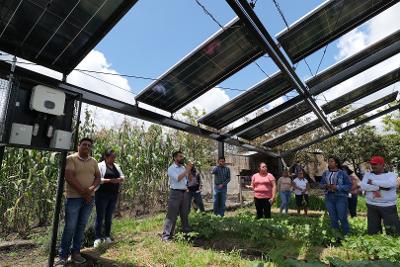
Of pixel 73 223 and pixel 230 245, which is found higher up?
pixel 73 223

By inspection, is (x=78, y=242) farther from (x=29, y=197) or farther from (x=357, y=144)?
(x=357, y=144)

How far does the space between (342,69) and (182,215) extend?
18.0 ft

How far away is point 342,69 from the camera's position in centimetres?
777

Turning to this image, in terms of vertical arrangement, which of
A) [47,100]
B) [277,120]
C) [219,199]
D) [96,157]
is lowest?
[219,199]

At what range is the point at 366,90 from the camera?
10.0 metres

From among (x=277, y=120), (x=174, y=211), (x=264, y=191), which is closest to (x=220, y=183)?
(x=264, y=191)

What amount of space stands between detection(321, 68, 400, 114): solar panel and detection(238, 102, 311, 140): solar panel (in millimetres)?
948

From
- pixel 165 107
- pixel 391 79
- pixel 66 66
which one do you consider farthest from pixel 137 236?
pixel 391 79

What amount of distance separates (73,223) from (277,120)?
27.2 feet

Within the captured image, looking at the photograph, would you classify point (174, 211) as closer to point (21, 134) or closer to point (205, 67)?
point (205, 67)

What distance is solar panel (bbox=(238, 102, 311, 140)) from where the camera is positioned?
10547 mm

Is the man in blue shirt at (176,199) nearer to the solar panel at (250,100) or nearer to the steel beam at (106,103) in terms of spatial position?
the steel beam at (106,103)

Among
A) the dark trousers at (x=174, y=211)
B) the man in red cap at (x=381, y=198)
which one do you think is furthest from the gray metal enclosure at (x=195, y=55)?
the man in red cap at (x=381, y=198)

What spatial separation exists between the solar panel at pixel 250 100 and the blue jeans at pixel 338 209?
3.01 m
